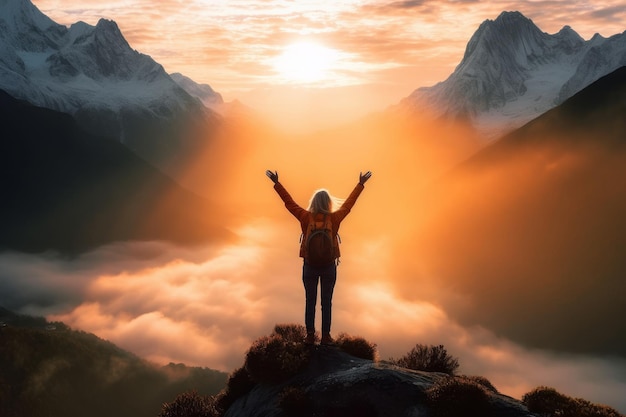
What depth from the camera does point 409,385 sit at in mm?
14766

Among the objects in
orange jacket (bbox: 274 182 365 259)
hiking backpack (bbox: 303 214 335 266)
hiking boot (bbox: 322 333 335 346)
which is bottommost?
hiking boot (bbox: 322 333 335 346)

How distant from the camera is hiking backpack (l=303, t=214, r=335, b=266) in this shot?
16797 millimetres

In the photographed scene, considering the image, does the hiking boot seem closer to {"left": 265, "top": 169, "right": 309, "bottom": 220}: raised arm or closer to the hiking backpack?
the hiking backpack

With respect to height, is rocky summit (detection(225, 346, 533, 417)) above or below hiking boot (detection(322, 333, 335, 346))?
below

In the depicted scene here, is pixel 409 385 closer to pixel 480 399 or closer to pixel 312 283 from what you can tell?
pixel 480 399

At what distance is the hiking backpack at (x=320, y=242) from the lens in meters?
16.8

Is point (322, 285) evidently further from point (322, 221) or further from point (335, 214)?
point (335, 214)

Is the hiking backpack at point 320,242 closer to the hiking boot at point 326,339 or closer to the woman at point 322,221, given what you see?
the woman at point 322,221

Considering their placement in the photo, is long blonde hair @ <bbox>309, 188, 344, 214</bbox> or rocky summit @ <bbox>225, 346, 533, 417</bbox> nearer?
rocky summit @ <bbox>225, 346, 533, 417</bbox>

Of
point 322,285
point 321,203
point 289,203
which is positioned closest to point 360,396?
point 322,285

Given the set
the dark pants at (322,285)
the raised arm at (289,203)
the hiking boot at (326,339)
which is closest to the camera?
the raised arm at (289,203)

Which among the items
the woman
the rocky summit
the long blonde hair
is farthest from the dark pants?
the long blonde hair

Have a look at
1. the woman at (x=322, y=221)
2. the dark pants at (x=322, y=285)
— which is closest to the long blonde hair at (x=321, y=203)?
the woman at (x=322, y=221)

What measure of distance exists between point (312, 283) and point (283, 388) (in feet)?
10.2
